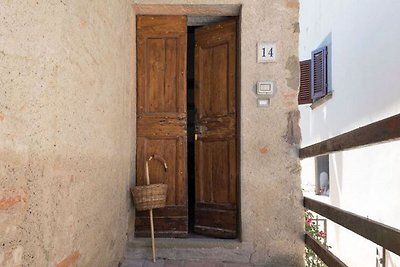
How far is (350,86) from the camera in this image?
19.6ft

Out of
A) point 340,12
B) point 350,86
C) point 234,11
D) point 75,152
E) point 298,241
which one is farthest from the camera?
point 340,12

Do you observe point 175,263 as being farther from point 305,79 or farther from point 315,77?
point 305,79

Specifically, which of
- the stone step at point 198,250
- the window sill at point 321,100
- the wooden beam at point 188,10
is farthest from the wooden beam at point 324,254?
the window sill at point 321,100

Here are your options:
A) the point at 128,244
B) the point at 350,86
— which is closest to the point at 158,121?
the point at 128,244

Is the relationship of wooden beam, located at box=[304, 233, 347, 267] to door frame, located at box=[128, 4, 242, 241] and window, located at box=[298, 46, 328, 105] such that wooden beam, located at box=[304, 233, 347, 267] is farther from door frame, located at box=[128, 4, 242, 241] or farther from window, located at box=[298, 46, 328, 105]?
window, located at box=[298, 46, 328, 105]

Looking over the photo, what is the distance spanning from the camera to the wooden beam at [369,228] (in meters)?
1.60

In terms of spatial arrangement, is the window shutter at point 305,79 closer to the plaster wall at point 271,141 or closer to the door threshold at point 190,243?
the plaster wall at point 271,141

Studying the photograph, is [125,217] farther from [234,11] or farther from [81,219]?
[234,11]

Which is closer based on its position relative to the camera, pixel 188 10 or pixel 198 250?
pixel 198 250

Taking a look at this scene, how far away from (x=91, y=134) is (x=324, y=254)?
5.60 feet

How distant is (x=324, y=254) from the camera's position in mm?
2654

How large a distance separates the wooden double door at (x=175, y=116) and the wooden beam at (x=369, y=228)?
1.15 meters

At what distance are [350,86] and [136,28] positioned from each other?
3.73m

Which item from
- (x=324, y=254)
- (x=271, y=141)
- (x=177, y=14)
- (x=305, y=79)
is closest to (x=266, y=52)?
(x=271, y=141)
